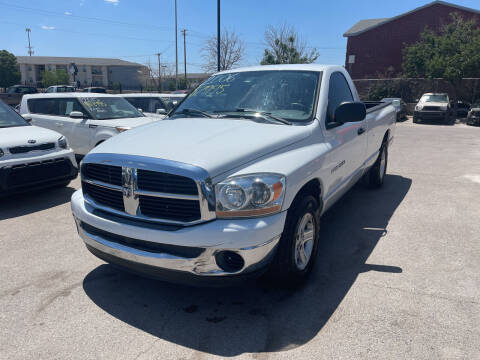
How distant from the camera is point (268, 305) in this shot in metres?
3.09

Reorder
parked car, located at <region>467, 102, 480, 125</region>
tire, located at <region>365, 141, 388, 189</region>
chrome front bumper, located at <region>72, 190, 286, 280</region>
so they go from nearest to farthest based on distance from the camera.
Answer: chrome front bumper, located at <region>72, 190, 286, 280</region> → tire, located at <region>365, 141, 388, 189</region> → parked car, located at <region>467, 102, 480, 125</region>

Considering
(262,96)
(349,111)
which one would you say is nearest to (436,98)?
(349,111)

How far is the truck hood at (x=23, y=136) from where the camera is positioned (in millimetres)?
5620

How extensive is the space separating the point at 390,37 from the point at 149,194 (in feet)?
127

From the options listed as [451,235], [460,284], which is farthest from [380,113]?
[460,284]

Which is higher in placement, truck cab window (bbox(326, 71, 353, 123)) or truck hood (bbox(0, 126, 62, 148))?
truck cab window (bbox(326, 71, 353, 123))

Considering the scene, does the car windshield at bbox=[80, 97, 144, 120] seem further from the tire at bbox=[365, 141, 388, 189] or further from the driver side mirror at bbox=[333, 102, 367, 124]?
the driver side mirror at bbox=[333, 102, 367, 124]

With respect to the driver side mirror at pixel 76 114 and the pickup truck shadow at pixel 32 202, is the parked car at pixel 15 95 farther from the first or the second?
the pickup truck shadow at pixel 32 202

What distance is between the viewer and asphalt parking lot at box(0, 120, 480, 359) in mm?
2586

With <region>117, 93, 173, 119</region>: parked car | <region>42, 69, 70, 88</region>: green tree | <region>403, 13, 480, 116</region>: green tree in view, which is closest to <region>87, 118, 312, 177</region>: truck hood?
<region>117, 93, 173, 119</region>: parked car

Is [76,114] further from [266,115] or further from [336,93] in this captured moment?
[336,93]

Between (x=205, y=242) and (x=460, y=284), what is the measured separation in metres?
2.41

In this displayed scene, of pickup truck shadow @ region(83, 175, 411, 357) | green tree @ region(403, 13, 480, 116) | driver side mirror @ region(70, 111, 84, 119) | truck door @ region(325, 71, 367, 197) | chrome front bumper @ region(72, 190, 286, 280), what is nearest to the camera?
chrome front bumper @ region(72, 190, 286, 280)

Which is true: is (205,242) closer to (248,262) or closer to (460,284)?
(248,262)
